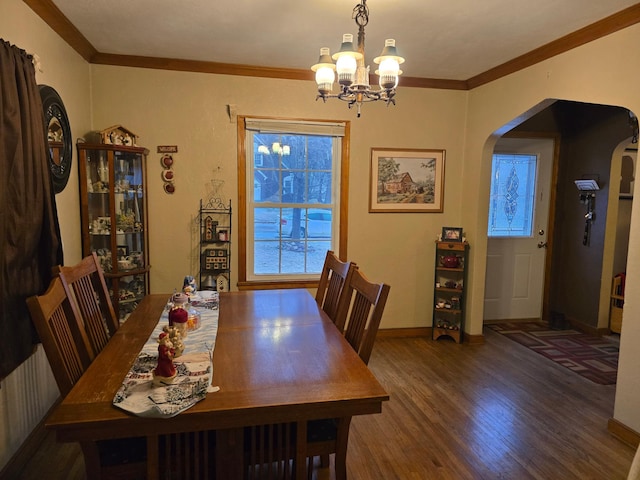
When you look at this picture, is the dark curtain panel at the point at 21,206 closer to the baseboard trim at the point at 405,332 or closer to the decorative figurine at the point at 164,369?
the decorative figurine at the point at 164,369

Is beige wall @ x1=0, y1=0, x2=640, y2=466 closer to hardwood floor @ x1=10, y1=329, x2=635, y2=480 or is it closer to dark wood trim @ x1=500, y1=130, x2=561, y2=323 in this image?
hardwood floor @ x1=10, y1=329, x2=635, y2=480

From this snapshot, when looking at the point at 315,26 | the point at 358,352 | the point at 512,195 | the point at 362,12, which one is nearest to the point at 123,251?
the point at 315,26

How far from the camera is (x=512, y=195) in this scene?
15.0 feet

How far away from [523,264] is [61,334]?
4444 millimetres

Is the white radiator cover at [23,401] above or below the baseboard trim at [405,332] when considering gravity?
above

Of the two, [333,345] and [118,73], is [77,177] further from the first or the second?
[333,345]

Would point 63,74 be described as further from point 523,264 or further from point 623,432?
point 523,264

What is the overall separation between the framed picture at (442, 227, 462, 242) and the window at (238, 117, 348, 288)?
96 cm

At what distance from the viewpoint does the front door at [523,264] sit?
456cm

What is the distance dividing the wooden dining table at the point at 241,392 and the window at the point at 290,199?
1921mm

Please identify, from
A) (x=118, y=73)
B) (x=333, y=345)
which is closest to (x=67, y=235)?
(x=118, y=73)

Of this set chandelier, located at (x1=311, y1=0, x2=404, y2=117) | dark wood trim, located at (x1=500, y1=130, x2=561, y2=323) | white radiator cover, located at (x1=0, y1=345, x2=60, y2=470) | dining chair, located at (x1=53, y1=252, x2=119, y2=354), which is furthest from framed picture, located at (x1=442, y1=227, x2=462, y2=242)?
white radiator cover, located at (x1=0, y1=345, x2=60, y2=470)

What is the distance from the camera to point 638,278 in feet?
7.59

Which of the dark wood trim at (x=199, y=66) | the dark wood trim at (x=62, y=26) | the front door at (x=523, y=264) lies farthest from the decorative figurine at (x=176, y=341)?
the front door at (x=523, y=264)
